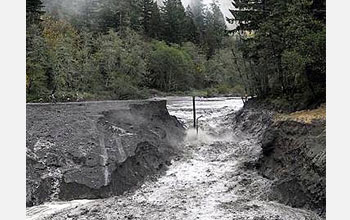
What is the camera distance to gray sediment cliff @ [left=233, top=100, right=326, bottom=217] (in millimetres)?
9992

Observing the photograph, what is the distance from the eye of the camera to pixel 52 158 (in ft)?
40.8

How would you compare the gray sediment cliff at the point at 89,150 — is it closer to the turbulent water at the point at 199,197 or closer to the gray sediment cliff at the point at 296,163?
the turbulent water at the point at 199,197

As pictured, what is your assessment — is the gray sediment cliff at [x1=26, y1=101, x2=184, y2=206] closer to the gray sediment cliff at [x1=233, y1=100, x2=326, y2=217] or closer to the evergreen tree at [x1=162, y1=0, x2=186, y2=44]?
the gray sediment cliff at [x1=233, y1=100, x2=326, y2=217]

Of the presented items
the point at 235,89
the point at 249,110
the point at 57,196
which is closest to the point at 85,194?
the point at 57,196

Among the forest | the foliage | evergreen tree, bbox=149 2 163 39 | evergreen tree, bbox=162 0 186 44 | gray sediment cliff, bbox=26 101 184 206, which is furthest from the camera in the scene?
evergreen tree, bbox=162 0 186 44

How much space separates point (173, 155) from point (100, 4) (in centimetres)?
4963

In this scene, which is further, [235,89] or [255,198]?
[235,89]

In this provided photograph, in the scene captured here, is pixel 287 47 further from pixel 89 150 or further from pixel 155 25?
pixel 155 25

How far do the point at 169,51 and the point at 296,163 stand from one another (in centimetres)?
4208

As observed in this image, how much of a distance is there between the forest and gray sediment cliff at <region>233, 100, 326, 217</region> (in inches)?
105

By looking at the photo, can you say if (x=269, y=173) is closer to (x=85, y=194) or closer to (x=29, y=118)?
(x=85, y=194)

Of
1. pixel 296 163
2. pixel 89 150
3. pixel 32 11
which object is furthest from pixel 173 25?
pixel 296 163

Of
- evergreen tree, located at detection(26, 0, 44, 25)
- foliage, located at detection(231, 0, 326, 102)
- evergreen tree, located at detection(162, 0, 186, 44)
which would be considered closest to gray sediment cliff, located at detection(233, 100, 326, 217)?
foliage, located at detection(231, 0, 326, 102)

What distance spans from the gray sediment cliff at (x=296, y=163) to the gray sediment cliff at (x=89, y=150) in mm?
4346
